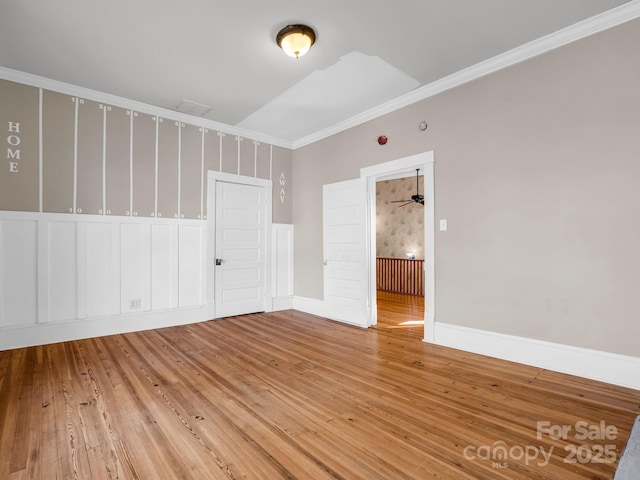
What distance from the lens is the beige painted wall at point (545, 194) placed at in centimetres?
265

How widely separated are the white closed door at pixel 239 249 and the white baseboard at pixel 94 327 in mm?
496

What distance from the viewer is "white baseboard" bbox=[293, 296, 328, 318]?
5352mm

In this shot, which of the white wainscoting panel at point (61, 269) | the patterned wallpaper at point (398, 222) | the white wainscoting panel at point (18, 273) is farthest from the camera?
the patterned wallpaper at point (398, 222)

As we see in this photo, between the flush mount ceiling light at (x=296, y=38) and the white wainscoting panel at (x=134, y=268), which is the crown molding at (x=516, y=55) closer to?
the flush mount ceiling light at (x=296, y=38)

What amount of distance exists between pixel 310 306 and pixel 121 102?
4057 millimetres

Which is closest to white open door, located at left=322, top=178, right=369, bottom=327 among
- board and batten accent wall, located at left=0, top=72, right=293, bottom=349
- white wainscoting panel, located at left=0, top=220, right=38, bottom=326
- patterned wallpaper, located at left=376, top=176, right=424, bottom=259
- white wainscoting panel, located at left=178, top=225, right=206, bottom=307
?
board and batten accent wall, located at left=0, top=72, right=293, bottom=349

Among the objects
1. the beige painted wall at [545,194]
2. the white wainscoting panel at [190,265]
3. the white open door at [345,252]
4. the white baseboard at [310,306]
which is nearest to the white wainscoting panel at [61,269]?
the white wainscoting panel at [190,265]

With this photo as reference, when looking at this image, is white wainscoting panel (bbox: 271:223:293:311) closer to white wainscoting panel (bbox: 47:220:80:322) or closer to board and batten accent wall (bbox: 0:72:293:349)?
board and batten accent wall (bbox: 0:72:293:349)

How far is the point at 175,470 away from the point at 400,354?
2.42 m

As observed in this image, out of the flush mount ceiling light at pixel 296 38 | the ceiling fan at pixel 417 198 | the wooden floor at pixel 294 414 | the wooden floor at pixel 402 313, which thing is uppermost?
the flush mount ceiling light at pixel 296 38

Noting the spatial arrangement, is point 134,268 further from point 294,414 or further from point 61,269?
point 294,414

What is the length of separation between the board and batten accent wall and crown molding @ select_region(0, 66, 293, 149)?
34 mm

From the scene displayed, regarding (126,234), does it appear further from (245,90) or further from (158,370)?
(245,90)

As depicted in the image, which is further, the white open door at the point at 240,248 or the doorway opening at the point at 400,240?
the doorway opening at the point at 400,240
